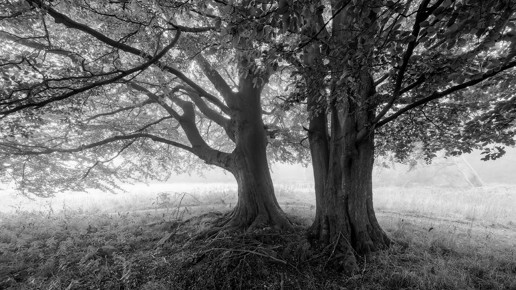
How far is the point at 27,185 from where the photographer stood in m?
9.02

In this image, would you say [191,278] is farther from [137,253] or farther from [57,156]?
[57,156]

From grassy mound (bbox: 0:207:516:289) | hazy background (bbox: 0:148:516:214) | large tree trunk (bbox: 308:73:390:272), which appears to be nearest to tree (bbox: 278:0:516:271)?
large tree trunk (bbox: 308:73:390:272)

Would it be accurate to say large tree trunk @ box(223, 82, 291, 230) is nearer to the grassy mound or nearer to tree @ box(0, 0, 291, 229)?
tree @ box(0, 0, 291, 229)

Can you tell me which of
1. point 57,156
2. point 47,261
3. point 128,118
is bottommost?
point 47,261

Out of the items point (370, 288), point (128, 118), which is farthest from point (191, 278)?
point (128, 118)

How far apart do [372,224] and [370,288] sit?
161 cm

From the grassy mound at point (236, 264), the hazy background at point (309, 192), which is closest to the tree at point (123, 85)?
the grassy mound at point (236, 264)

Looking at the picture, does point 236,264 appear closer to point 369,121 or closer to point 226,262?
point 226,262

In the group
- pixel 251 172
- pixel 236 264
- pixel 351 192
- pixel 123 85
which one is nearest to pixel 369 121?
pixel 351 192

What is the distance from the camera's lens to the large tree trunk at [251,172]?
256 inches

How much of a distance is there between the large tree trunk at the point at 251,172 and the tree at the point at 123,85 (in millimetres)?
29

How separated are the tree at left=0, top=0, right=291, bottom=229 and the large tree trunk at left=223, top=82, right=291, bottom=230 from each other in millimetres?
29

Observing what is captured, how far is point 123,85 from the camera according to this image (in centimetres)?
671

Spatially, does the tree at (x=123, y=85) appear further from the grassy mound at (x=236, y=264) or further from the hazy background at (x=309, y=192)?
the hazy background at (x=309, y=192)
